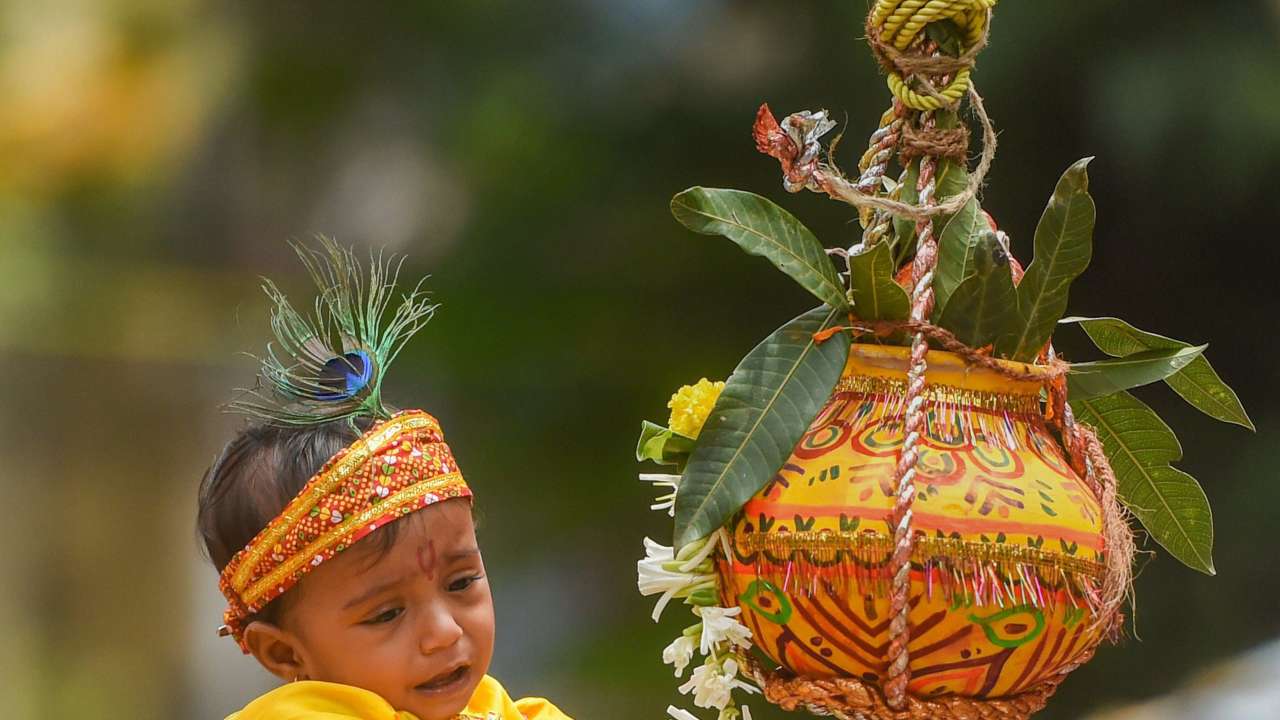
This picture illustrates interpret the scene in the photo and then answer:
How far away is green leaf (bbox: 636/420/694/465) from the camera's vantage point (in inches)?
56.6

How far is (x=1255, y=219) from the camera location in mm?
2889

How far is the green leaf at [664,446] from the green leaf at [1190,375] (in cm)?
41

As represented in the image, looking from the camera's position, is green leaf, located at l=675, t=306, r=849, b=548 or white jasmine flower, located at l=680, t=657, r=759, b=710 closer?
green leaf, located at l=675, t=306, r=849, b=548

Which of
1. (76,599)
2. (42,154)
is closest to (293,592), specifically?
(76,599)

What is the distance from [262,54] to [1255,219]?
6.83 ft

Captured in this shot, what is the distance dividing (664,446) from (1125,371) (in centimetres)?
47

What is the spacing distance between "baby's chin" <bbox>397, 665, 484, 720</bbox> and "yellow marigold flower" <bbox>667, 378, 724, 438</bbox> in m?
0.33

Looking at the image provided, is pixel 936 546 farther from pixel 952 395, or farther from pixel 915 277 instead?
pixel 915 277

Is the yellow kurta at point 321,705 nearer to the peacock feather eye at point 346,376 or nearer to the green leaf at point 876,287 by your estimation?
the peacock feather eye at point 346,376

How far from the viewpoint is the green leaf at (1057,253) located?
1351mm

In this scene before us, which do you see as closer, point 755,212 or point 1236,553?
point 755,212

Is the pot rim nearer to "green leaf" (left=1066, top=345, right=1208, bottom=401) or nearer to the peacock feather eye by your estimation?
"green leaf" (left=1066, top=345, right=1208, bottom=401)

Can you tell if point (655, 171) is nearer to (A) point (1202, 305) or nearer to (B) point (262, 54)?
(B) point (262, 54)

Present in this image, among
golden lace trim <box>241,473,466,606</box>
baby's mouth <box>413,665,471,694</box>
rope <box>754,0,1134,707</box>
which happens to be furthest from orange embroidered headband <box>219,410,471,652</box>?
rope <box>754,0,1134,707</box>
